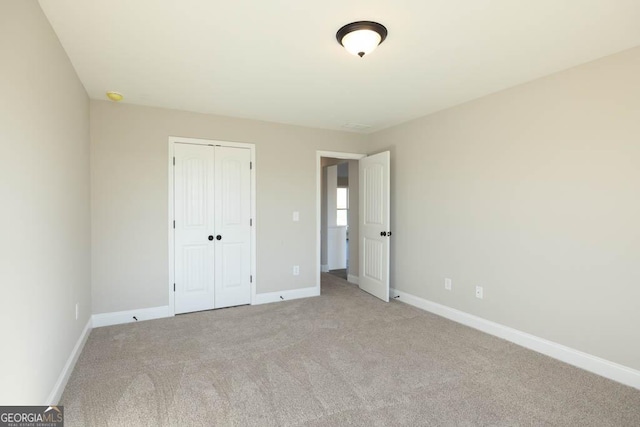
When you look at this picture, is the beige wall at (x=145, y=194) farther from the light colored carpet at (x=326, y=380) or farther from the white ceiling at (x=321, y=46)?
the light colored carpet at (x=326, y=380)

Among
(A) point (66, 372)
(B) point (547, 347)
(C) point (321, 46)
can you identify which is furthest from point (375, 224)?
(A) point (66, 372)

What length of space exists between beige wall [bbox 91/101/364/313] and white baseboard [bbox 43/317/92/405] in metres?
0.59

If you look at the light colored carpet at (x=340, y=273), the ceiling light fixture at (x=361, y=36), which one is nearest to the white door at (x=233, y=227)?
the light colored carpet at (x=340, y=273)

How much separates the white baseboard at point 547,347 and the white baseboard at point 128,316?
3229 mm

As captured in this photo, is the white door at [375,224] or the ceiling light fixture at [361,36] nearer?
the ceiling light fixture at [361,36]

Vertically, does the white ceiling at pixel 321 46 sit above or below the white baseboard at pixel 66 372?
above

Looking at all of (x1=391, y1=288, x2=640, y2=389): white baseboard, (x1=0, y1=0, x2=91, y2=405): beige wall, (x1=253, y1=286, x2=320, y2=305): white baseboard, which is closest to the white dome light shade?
(x1=0, y1=0, x2=91, y2=405): beige wall

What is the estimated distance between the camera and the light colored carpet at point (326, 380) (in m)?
2.05

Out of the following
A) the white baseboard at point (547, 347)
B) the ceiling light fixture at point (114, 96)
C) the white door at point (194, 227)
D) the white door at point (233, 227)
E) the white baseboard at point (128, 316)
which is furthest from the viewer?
the white door at point (233, 227)

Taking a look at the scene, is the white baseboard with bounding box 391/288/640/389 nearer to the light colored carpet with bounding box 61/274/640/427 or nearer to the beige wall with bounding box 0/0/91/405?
the light colored carpet with bounding box 61/274/640/427

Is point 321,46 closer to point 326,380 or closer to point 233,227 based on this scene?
point 326,380

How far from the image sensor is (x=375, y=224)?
15.5 feet

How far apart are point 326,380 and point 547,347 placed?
6.66 ft

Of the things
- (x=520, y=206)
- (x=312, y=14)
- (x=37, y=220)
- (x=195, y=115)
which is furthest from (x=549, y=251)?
(x=195, y=115)
